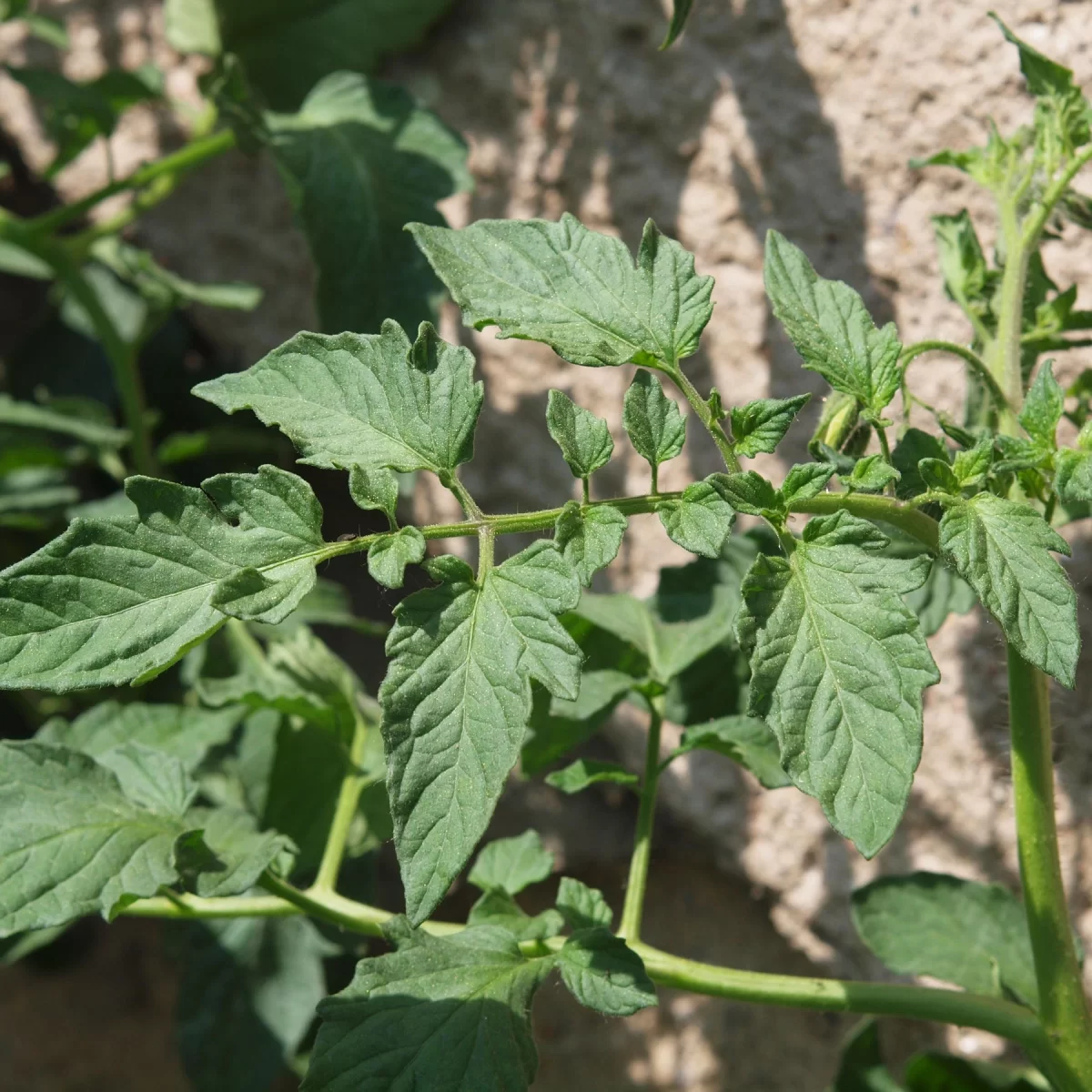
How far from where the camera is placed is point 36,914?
41.4 inches

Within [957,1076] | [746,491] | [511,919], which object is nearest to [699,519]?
[746,491]

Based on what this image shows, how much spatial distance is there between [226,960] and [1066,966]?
3.42ft

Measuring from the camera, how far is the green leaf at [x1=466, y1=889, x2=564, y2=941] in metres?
1.14

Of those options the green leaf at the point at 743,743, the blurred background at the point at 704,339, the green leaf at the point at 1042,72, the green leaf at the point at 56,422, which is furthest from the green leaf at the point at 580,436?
the green leaf at the point at 56,422

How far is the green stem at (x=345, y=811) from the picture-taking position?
4.09 feet

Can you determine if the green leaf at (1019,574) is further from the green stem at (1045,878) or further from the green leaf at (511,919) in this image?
the green leaf at (511,919)

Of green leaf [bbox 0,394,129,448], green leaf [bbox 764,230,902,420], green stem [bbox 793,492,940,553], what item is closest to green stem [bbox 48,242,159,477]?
green leaf [bbox 0,394,129,448]

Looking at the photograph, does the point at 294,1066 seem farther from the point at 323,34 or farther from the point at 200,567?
the point at 323,34

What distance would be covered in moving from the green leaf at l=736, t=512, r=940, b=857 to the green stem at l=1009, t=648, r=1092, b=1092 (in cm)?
30

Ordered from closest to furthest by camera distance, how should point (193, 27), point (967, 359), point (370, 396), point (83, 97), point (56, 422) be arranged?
point (370, 396), point (967, 359), point (83, 97), point (56, 422), point (193, 27)

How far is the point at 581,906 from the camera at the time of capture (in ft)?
3.74

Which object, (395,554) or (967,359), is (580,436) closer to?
(395,554)

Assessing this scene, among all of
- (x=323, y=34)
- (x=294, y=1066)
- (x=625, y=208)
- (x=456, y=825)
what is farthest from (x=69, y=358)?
(x=456, y=825)

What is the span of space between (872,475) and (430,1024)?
0.56 metres
